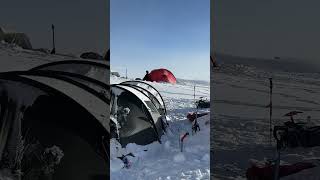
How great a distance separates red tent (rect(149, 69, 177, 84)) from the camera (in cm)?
306

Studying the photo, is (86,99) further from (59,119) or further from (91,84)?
(59,119)

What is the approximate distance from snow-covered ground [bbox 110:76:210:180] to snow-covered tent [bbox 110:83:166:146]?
7cm

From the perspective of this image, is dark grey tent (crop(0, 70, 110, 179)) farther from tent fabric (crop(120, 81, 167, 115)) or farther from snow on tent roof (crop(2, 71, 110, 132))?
tent fabric (crop(120, 81, 167, 115))

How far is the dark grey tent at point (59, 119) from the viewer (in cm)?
272

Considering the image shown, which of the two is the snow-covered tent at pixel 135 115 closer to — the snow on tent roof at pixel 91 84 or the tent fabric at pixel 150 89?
the tent fabric at pixel 150 89

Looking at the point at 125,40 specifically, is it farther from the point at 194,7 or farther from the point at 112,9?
the point at 194,7

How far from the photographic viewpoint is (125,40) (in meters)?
3.10

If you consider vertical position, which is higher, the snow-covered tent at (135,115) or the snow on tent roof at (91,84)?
the snow on tent roof at (91,84)

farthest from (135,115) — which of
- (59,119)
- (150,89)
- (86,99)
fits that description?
(59,119)

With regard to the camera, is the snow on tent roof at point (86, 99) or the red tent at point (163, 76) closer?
the snow on tent roof at point (86, 99)

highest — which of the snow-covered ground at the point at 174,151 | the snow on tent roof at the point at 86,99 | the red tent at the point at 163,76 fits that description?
the red tent at the point at 163,76

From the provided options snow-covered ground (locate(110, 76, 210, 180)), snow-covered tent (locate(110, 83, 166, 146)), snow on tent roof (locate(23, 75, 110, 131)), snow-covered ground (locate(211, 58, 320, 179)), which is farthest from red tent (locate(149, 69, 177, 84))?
snow on tent roof (locate(23, 75, 110, 131))

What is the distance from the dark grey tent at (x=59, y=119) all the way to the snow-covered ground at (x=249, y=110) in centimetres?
92

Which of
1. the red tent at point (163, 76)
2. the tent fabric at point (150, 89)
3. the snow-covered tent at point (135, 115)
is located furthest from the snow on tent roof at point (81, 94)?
the red tent at point (163, 76)
